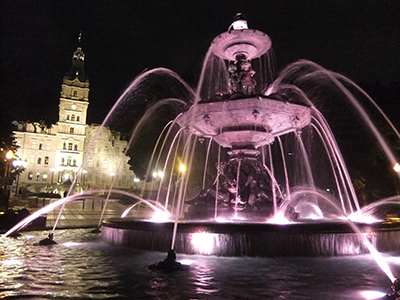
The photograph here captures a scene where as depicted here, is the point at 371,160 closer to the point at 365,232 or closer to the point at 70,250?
the point at 365,232

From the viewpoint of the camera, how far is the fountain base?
7.19 meters

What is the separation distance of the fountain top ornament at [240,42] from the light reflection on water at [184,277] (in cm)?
815

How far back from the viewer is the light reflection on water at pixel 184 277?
424 centimetres

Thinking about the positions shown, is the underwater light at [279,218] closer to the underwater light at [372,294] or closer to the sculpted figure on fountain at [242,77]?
the sculpted figure on fountain at [242,77]

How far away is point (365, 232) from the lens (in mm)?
7797

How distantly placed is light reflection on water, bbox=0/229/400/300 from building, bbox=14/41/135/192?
5864 cm

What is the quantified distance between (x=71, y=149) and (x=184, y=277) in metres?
70.6

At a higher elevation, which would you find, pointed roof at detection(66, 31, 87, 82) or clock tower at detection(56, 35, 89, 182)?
pointed roof at detection(66, 31, 87, 82)

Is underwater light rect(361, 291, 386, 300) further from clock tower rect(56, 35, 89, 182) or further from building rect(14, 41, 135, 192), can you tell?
clock tower rect(56, 35, 89, 182)

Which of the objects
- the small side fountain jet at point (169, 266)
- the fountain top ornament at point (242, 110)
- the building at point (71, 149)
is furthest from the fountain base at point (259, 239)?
the building at point (71, 149)

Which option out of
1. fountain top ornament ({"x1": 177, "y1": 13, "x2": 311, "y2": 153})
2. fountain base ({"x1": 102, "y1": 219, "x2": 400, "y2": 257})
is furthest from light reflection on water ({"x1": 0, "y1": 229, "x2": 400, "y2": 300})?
fountain top ornament ({"x1": 177, "y1": 13, "x2": 311, "y2": 153})

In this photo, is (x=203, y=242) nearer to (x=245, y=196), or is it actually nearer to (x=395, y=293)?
(x=395, y=293)

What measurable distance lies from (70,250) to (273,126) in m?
8.05

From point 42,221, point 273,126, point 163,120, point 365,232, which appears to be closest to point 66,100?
point 163,120
